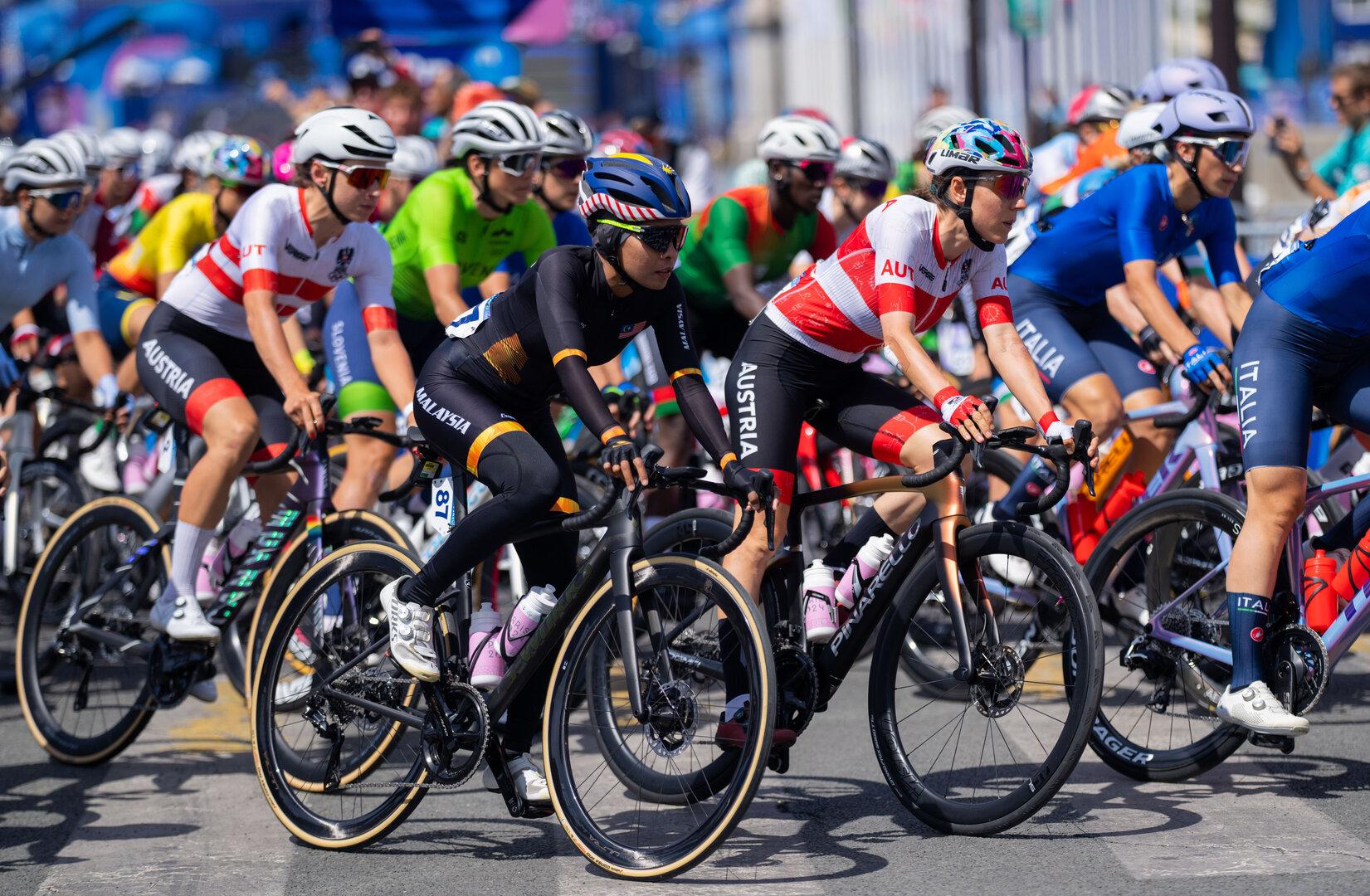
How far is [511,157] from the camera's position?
26.0ft

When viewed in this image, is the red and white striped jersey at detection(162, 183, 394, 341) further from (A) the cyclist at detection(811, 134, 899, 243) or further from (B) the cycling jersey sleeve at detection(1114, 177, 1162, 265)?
(A) the cyclist at detection(811, 134, 899, 243)

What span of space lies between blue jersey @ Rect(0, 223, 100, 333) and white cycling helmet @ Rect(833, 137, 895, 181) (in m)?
3.90

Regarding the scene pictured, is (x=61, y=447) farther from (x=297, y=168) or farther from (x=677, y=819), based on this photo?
(x=677, y=819)

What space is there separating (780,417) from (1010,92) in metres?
37.2

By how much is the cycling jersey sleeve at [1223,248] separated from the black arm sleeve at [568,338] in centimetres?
312

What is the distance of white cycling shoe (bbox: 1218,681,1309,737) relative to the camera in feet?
17.7

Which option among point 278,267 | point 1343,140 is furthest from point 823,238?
point 1343,140

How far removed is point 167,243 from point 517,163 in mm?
3001

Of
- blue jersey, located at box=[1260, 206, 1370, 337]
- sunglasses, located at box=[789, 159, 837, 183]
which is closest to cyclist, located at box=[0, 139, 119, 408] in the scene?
sunglasses, located at box=[789, 159, 837, 183]

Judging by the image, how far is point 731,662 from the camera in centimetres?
525

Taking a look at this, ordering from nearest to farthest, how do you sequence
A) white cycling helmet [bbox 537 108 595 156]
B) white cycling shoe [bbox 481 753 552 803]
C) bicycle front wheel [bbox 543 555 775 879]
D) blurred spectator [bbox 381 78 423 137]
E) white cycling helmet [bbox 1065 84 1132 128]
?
bicycle front wheel [bbox 543 555 775 879] < white cycling shoe [bbox 481 753 552 803] < white cycling helmet [bbox 537 108 595 156] < white cycling helmet [bbox 1065 84 1132 128] < blurred spectator [bbox 381 78 423 137]

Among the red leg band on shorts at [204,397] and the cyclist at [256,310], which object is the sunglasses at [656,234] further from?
the red leg band on shorts at [204,397]

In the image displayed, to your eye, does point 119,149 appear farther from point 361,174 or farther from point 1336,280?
point 1336,280

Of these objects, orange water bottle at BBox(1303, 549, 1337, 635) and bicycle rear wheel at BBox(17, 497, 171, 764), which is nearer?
orange water bottle at BBox(1303, 549, 1337, 635)
